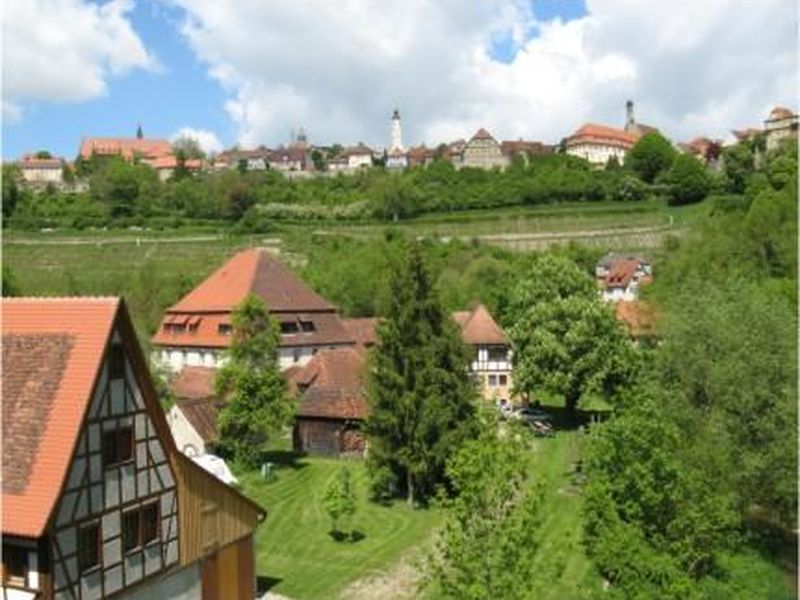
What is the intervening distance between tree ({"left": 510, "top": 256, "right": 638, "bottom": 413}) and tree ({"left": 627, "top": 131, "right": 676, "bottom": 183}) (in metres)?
91.8

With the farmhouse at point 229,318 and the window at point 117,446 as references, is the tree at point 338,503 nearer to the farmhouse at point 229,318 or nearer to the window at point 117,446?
the window at point 117,446

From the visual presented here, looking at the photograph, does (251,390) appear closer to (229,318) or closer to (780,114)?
(229,318)

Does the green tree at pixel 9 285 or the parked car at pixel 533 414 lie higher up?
the green tree at pixel 9 285

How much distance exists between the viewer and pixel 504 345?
5547cm

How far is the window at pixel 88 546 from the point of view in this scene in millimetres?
20047

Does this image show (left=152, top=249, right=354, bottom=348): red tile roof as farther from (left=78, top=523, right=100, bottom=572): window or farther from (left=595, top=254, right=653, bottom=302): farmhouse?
(left=595, top=254, right=653, bottom=302): farmhouse

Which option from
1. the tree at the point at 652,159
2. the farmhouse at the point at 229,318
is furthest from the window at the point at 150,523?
the tree at the point at 652,159

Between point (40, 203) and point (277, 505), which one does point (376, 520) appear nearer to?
point (277, 505)

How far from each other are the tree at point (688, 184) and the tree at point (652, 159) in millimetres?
14388

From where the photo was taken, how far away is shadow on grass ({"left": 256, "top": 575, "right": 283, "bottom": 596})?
28531 mm

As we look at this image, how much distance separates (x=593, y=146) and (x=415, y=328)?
535 feet

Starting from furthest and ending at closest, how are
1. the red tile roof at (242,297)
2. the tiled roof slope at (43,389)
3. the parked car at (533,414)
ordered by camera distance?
the red tile roof at (242,297) < the parked car at (533,414) < the tiled roof slope at (43,389)

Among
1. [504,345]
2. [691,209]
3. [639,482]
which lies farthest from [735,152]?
[639,482]

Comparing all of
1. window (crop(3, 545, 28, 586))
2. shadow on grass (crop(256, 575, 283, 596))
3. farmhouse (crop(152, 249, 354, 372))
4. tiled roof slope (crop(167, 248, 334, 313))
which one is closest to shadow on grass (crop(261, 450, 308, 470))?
farmhouse (crop(152, 249, 354, 372))
